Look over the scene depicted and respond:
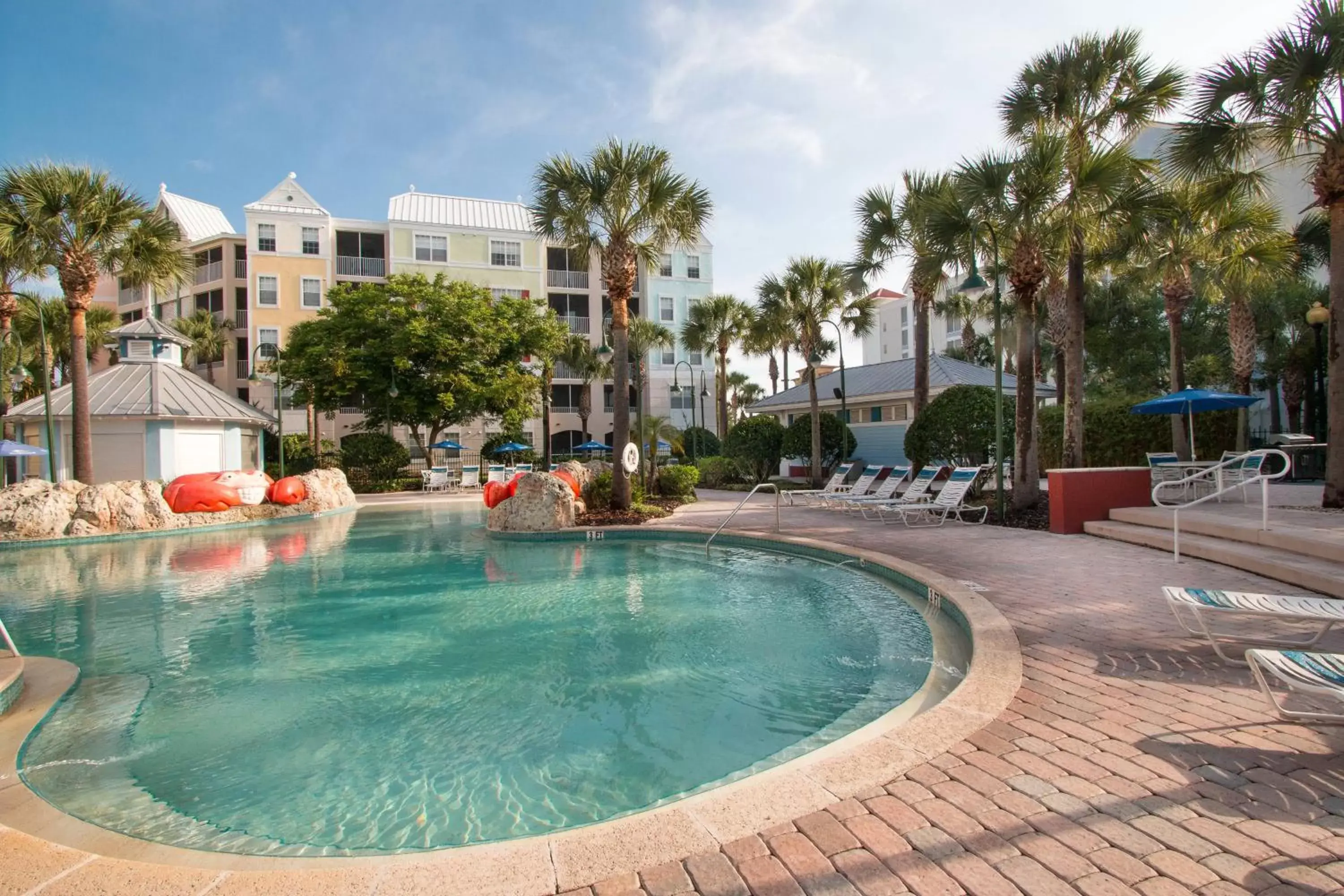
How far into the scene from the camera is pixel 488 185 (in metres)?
39.4

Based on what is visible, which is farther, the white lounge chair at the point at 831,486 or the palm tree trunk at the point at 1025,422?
the white lounge chair at the point at 831,486

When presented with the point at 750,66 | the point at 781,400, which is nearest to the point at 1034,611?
the point at 750,66

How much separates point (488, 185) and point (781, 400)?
22418 millimetres

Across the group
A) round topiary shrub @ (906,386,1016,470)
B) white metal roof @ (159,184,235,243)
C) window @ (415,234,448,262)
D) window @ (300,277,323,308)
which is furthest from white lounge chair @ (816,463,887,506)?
white metal roof @ (159,184,235,243)

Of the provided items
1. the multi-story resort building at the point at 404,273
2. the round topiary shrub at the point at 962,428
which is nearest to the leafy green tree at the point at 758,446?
the round topiary shrub at the point at 962,428

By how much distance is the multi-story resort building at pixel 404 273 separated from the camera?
37.5m

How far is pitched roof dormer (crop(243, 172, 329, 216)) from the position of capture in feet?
123

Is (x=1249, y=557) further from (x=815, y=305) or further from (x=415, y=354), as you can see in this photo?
(x=415, y=354)

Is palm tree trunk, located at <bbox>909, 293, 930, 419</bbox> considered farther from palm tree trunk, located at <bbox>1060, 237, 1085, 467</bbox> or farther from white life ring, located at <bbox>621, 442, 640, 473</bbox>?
white life ring, located at <bbox>621, 442, 640, 473</bbox>

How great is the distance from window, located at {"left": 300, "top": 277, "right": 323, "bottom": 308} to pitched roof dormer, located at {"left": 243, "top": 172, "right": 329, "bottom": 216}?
11.9ft

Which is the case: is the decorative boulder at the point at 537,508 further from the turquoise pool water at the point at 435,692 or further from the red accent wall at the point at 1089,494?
the red accent wall at the point at 1089,494

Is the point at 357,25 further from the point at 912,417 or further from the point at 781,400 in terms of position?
the point at 781,400

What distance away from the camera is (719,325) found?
29953 millimetres

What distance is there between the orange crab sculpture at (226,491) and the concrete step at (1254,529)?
19434 mm
